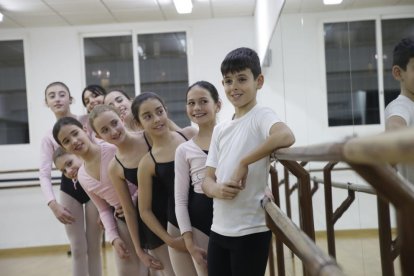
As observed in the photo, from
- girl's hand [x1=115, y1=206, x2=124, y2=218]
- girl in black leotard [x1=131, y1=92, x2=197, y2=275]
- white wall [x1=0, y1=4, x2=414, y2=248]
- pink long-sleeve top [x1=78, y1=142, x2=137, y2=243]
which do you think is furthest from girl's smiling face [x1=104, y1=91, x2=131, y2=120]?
white wall [x1=0, y1=4, x2=414, y2=248]

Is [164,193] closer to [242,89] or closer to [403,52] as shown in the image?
[242,89]

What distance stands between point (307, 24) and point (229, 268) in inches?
57.0

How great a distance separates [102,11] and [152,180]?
14.2 ft

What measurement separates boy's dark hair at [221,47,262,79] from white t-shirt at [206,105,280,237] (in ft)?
0.54

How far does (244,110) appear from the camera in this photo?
63.1 inches

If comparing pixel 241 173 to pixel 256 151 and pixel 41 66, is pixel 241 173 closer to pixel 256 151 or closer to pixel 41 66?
pixel 256 151

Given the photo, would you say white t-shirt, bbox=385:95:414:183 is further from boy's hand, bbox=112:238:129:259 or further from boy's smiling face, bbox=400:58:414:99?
boy's hand, bbox=112:238:129:259

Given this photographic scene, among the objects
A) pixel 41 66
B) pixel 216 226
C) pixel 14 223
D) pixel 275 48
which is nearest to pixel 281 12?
pixel 275 48

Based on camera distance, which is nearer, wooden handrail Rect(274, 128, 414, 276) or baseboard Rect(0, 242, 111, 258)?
wooden handrail Rect(274, 128, 414, 276)

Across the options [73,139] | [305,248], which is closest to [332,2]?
[305,248]

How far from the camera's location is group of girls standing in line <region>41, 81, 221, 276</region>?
6.12ft

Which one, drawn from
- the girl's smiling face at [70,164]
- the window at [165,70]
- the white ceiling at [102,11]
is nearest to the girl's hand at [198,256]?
the girl's smiling face at [70,164]

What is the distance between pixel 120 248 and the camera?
7.72 feet

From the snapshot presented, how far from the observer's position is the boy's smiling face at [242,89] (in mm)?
1588
